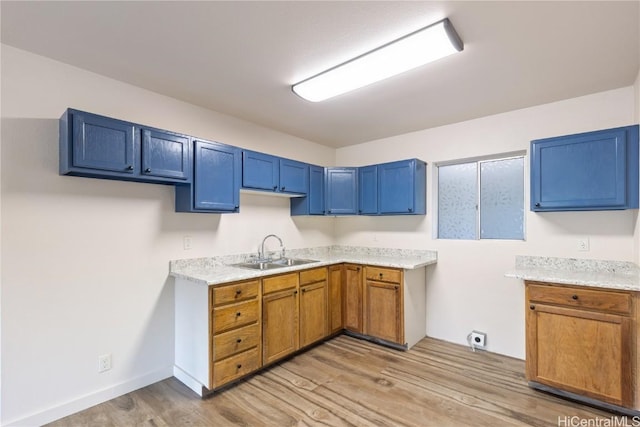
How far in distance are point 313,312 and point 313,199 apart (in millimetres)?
1366

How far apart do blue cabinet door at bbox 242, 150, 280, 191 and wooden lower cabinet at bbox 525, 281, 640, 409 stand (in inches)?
100

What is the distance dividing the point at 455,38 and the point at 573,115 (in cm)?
178

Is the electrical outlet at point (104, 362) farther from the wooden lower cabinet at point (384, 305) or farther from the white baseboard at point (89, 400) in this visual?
the wooden lower cabinet at point (384, 305)

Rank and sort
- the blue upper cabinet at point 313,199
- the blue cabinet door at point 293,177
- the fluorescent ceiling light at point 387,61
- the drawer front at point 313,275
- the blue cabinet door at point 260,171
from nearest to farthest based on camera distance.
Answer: the fluorescent ceiling light at point 387,61 → the blue cabinet door at point 260,171 → the drawer front at point 313,275 → the blue cabinet door at point 293,177 → the blue upper cabinet at point 313,199

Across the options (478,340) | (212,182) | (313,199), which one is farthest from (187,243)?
(478,340)

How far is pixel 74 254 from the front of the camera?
220 cm

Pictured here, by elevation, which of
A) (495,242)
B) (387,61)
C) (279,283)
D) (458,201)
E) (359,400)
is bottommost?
(359,400)

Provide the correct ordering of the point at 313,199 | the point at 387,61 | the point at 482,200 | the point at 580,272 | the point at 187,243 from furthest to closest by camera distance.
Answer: the point at 313,199 < the point at 482,200 < the point at 187,243 < the point at 580,272 < the point at 387,61

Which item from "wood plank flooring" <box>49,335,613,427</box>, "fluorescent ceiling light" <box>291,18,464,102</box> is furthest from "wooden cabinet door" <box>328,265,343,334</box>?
"fluorescent ceiling light" <box>291,18,464,102</box>

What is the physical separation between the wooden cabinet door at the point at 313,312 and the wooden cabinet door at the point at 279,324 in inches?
4.1

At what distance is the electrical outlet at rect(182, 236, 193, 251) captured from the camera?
2822mm

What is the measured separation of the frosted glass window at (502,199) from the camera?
10.4ft

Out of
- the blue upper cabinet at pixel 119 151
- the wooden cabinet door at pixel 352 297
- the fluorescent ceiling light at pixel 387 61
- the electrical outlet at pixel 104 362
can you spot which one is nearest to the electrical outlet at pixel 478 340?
the wooden cabinet door at pixel 352 297

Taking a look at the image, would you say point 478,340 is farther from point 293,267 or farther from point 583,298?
point 293,267
